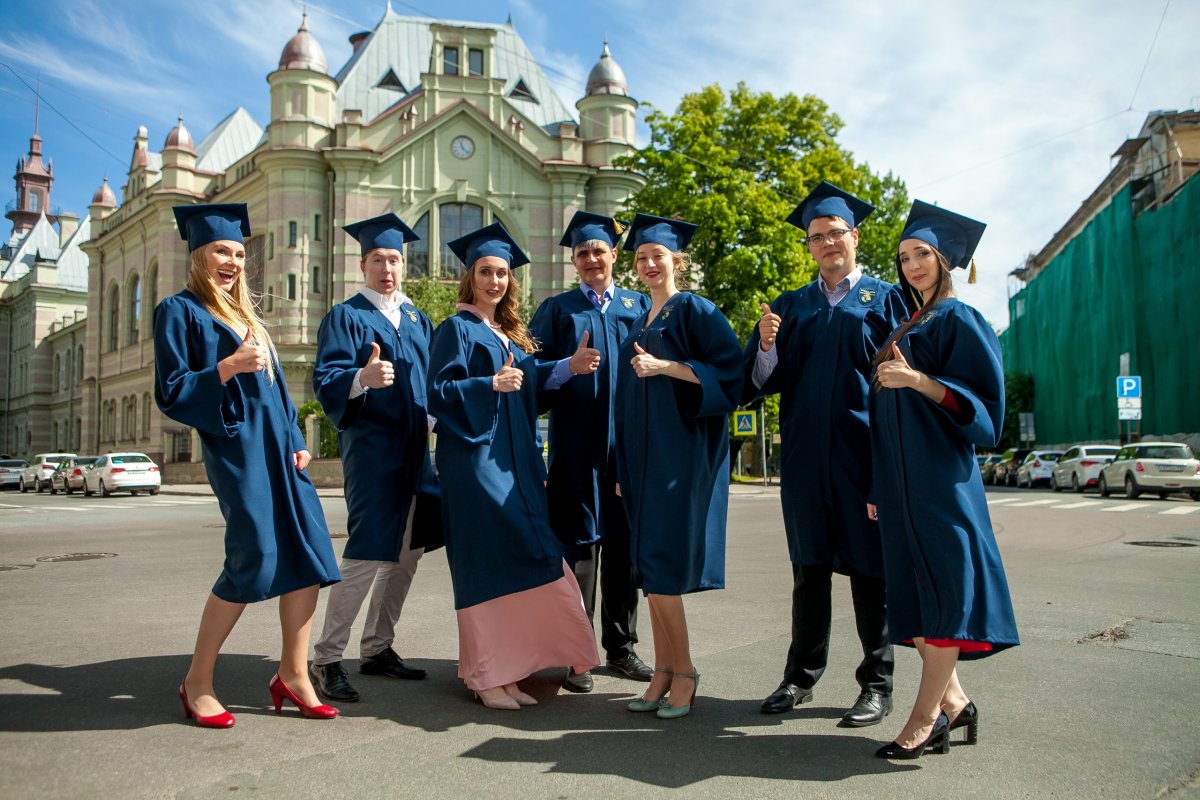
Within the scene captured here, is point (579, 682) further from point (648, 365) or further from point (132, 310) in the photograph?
point (132, 310)

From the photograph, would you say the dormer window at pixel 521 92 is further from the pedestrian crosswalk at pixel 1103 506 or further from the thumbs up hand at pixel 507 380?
the thumbs up hand at pixel 507 380

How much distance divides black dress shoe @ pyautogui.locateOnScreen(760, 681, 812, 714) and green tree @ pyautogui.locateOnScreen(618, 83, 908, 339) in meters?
25.2

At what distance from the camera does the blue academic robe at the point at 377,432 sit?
5203mm

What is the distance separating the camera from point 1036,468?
122 ft

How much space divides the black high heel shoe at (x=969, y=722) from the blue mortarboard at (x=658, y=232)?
257 centimetres

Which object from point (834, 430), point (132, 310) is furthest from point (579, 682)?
point (132, 310)

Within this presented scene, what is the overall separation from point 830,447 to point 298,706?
276 centimetres

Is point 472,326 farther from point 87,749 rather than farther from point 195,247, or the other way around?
point 87,749

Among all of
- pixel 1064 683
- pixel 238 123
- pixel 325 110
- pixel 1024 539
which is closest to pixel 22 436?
pixel 238 123

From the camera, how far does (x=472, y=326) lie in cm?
520

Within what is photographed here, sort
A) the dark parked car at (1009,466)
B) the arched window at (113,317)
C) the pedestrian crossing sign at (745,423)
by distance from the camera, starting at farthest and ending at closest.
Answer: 1. the arched window at (113,317)
2. the dark parked car at (1009,466)
3. the pedestrian crossing sign at (745,423)

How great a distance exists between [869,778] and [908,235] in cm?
224

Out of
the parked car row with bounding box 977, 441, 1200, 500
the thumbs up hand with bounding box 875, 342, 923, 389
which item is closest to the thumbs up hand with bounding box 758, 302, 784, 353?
the thumbs up hand with bounding box 875, 342, 923, 389

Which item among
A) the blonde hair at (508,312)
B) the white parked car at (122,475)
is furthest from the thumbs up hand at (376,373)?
the white parked car at (122,475)
